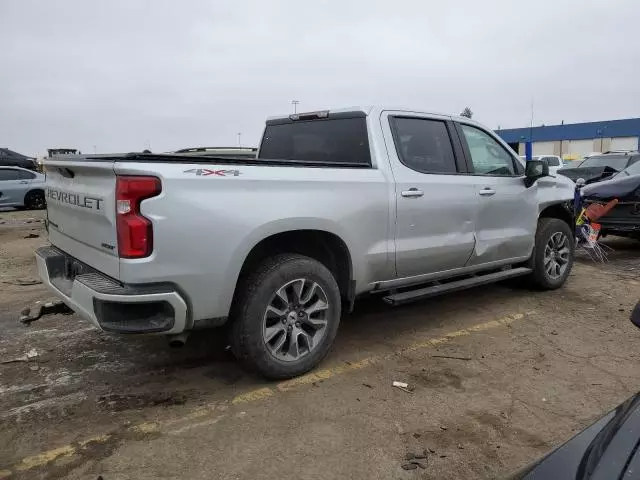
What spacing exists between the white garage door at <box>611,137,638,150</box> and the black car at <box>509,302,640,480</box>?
2048 inches

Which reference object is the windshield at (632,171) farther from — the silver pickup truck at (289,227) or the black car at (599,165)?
the black car at (599,165)

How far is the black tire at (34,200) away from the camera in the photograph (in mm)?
16812

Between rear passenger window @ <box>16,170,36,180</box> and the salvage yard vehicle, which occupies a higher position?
rear passenger window @ <box>16,170,36,180</box>

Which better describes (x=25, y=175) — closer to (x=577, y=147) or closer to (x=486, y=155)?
(x=486, y=155)

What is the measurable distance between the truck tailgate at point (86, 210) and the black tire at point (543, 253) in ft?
14.7

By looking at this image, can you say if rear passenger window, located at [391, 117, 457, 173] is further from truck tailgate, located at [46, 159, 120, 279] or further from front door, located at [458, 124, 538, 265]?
truck tailgate, located at [46, 159, 120, 279]

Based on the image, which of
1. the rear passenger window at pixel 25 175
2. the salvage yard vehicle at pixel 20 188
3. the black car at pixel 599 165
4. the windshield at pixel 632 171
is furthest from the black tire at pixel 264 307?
the rear passenger window at pixel 25 175

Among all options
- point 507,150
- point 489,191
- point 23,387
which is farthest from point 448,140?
point 23,387

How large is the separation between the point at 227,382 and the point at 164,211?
1421 mm

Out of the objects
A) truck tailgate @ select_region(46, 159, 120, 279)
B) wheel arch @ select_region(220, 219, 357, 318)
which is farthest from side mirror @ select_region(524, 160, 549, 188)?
truck tailgate @ select_region(46, 159, 120, 279)

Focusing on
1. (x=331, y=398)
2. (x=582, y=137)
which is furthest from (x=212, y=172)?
(x=582, y=137)

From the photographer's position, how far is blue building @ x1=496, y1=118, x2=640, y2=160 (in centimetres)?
4712

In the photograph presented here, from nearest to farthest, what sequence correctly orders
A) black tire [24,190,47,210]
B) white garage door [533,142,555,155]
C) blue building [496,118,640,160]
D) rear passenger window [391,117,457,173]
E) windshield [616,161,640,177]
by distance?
rear passenger window [391,117,457,173] < windshield [616,161,640,177] < black tire [24,190,47,210] < blue building [496,118,640,160] < white garage door [533,142,555,155]

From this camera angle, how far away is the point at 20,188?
650 inches
